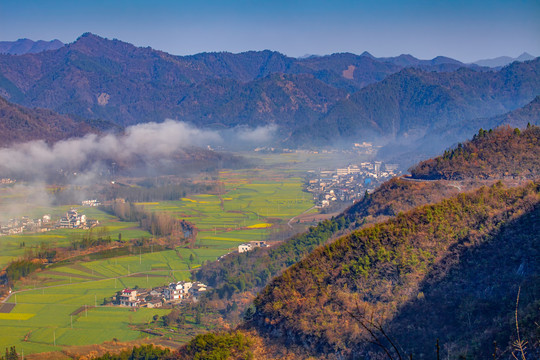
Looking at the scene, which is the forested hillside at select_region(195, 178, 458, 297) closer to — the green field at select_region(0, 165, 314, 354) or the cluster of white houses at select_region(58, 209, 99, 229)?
the green field at select_region(0, 165, 314, 354)

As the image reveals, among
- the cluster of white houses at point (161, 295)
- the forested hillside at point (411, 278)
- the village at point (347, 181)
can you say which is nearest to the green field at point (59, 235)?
the cluster of white houses at point (161, 295)

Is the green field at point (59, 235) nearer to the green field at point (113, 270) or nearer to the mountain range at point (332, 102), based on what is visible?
the green field at point (113, 270)

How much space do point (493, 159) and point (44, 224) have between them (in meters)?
37.2

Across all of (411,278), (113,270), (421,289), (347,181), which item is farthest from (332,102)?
(421,289)

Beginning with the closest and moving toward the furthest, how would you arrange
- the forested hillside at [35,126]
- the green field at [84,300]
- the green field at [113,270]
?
the green field at [84,300], the green field at [113,270], the forested hillside at [35,126]

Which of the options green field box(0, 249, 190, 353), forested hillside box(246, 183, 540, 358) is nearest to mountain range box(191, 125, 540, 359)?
forested hillside box(246, 183, 540, 358)

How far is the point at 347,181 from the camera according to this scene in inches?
3219

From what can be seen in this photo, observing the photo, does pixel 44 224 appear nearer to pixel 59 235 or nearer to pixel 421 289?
pixel 59 235

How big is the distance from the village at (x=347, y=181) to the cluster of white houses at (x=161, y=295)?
1153 inches

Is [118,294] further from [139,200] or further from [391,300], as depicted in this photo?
[139,200]

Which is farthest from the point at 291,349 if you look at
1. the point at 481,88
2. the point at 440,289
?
the point at 481,88

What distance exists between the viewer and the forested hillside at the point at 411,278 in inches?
841

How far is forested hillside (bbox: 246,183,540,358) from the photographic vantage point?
21.4m

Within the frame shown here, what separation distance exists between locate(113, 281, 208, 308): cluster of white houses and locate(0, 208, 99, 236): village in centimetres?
1842
